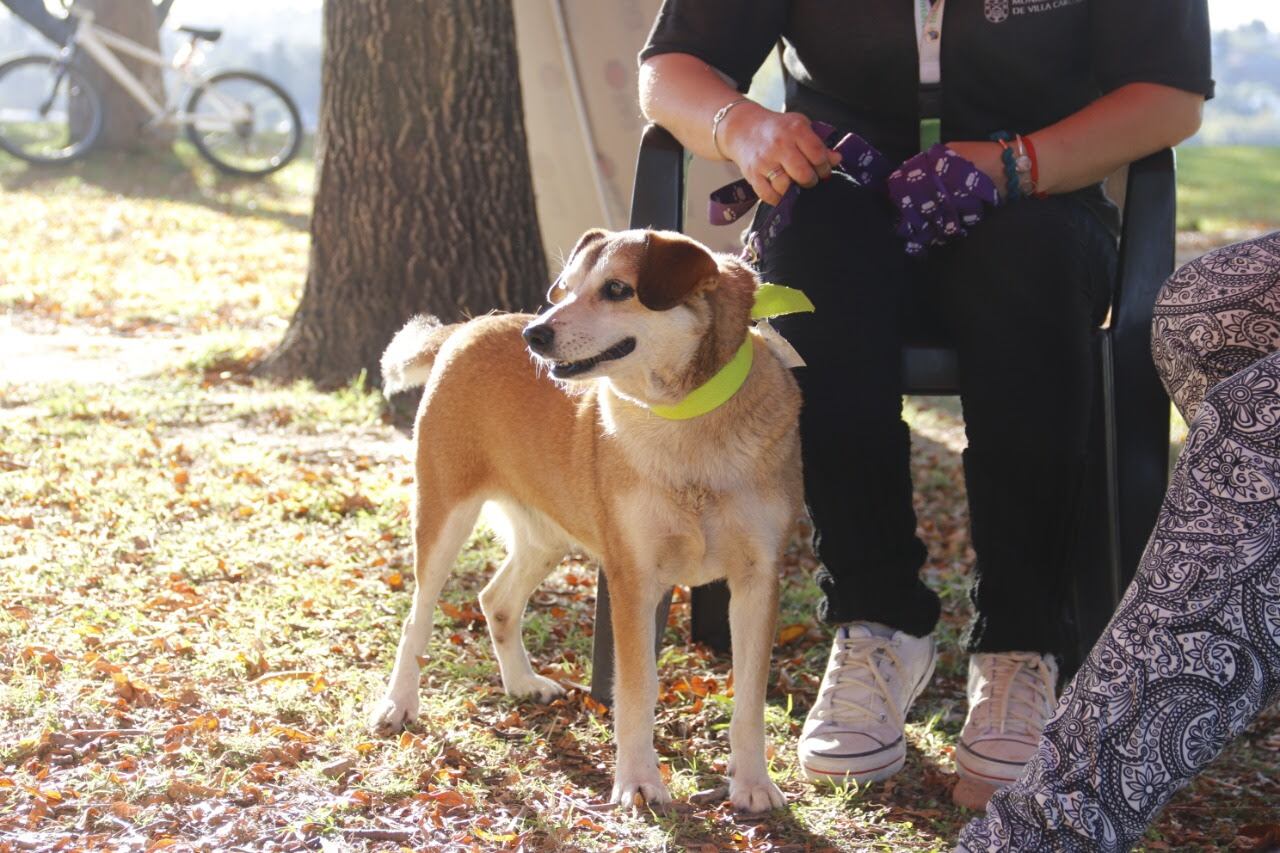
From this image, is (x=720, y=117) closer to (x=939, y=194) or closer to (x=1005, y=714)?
(x=939, y=194)

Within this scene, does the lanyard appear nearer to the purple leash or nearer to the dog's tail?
the purple leash

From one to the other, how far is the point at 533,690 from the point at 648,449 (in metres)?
0.87

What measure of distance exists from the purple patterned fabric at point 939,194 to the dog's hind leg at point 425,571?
1163mm

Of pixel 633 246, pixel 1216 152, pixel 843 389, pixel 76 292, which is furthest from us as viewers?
pixel 1216 152

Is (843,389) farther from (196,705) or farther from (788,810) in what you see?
(196,705)

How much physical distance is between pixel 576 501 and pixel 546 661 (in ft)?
2.66

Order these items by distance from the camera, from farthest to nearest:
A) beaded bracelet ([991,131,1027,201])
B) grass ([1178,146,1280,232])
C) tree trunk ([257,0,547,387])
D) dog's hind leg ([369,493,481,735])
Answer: grass ([1178,146,1280,232])
tree trunk ([257,0,547,387])
dog's hind leg ([369,493,481,735])
beaded bracelet ([991,131,1027,201])

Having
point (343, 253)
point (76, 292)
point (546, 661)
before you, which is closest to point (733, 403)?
point (546, 661)

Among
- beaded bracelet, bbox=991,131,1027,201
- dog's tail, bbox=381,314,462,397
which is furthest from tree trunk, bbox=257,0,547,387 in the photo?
beaded bracelet, bbox=991,131,1027,201

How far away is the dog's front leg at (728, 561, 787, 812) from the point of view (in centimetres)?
269

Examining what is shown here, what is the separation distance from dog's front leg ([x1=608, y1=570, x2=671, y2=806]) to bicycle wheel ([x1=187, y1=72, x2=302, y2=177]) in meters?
10.1

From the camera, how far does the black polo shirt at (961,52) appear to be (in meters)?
2.86

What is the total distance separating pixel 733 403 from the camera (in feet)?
8.79

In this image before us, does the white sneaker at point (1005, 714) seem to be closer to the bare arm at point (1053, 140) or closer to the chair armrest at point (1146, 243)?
the chair armrest at point (1146, 243)
